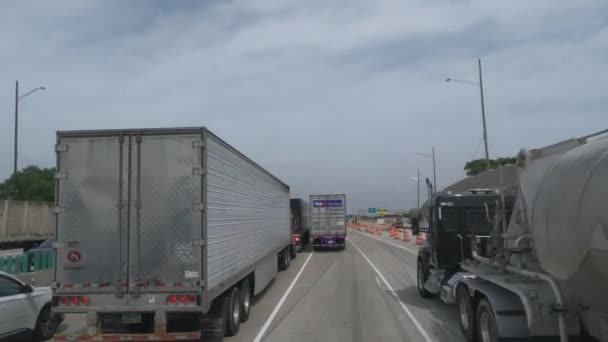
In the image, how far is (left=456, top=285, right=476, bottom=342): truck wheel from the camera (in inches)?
309

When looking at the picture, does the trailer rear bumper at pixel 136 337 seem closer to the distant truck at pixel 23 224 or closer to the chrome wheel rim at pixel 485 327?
the chrome wheel rim at pixel 485 327

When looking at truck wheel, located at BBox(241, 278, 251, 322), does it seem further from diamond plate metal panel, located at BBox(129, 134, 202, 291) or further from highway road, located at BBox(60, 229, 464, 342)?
diamond plate metal panel, located at BBox(129, 134, 202, 291)

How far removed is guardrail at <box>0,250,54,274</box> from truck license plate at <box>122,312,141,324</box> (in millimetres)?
6625

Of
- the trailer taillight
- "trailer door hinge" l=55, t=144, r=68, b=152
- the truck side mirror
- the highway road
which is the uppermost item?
"trailer door hinge" l=55, t=144, r=68, b=152

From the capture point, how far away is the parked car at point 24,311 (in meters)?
7.61

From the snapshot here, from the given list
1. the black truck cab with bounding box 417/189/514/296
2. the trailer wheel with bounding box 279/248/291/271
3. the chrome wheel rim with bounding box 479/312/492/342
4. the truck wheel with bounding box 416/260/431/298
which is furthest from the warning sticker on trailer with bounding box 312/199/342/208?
the chrome wheel rim with bounding box 479/312/492/342

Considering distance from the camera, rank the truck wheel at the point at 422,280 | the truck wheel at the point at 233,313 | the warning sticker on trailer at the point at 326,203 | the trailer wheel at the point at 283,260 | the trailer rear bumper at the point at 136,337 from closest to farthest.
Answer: the trailer rear bumper at the point at 136,337
the truck wheel at the point at 233,313
the truck wheel at the point at 422,280
the trailer wheel at the point at 283,260
the warning sticker on trailer at the point at 326,203

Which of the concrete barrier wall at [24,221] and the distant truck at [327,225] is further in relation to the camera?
the distant truck at [327,225]

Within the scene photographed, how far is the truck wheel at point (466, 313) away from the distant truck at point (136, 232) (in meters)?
4.08

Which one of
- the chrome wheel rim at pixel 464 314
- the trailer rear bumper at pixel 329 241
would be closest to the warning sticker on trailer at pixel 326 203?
the trailer rear bumper at pixel 329 241

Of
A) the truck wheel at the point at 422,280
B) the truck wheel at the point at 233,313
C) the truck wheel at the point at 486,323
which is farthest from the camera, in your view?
the truck wheel at the point at 422,280

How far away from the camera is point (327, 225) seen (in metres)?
31.1

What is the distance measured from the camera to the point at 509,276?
7188mm

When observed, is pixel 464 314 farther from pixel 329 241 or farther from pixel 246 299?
pixel 329 241
